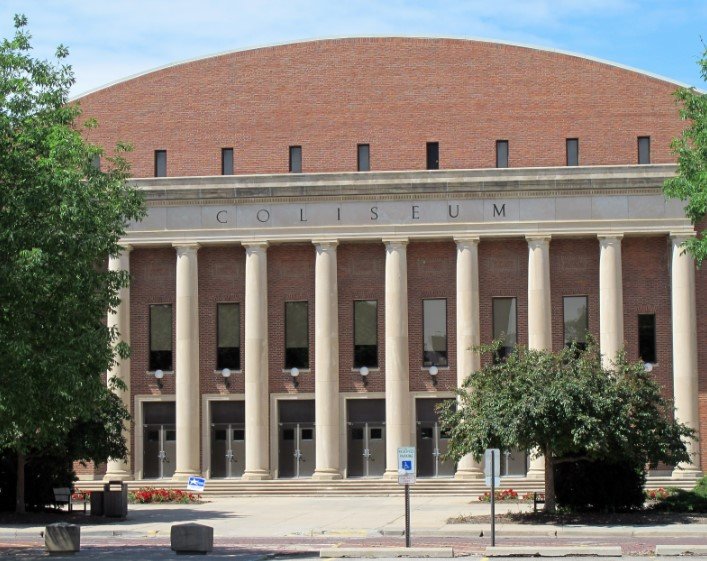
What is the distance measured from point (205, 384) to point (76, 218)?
29744mm

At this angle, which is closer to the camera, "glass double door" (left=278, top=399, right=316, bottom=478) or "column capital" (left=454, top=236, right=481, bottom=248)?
"column capital" (left=454, top=236, right=481, bottom=248)

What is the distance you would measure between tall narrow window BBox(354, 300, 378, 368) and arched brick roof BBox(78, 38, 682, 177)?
6117mm

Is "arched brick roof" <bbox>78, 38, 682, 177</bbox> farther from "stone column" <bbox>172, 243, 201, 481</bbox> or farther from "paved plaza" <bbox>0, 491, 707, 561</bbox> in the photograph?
"paved plaza" <bbox>0, 491, 707, 561</bbox>

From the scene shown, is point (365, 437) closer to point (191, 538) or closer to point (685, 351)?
point (685, 351)

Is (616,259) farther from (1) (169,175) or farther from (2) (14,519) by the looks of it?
(2) (14,519)

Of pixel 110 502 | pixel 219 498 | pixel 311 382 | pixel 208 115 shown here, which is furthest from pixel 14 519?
pixel 208 115

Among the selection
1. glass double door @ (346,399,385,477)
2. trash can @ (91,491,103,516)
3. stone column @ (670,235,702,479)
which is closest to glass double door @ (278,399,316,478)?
glass double door @ (346,399,385,477)

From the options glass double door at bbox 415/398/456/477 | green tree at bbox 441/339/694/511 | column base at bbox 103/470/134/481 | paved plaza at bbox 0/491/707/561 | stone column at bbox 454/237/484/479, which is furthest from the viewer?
glass double door at bbox 415/398/456/477

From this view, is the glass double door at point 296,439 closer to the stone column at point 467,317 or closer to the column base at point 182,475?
the column base at point 182,475

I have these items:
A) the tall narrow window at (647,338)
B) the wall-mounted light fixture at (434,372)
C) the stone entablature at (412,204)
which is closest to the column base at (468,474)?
the wall-mounted light fixture at (434,372)

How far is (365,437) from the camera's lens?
195 ft

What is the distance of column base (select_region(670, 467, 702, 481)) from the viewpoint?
56394 millimetres

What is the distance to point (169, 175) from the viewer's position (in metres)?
61.7

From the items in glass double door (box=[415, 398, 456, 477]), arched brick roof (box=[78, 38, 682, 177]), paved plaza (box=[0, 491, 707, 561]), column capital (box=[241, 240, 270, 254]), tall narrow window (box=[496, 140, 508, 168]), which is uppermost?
arched brick roof (box=[78, 38, 682, 177])
